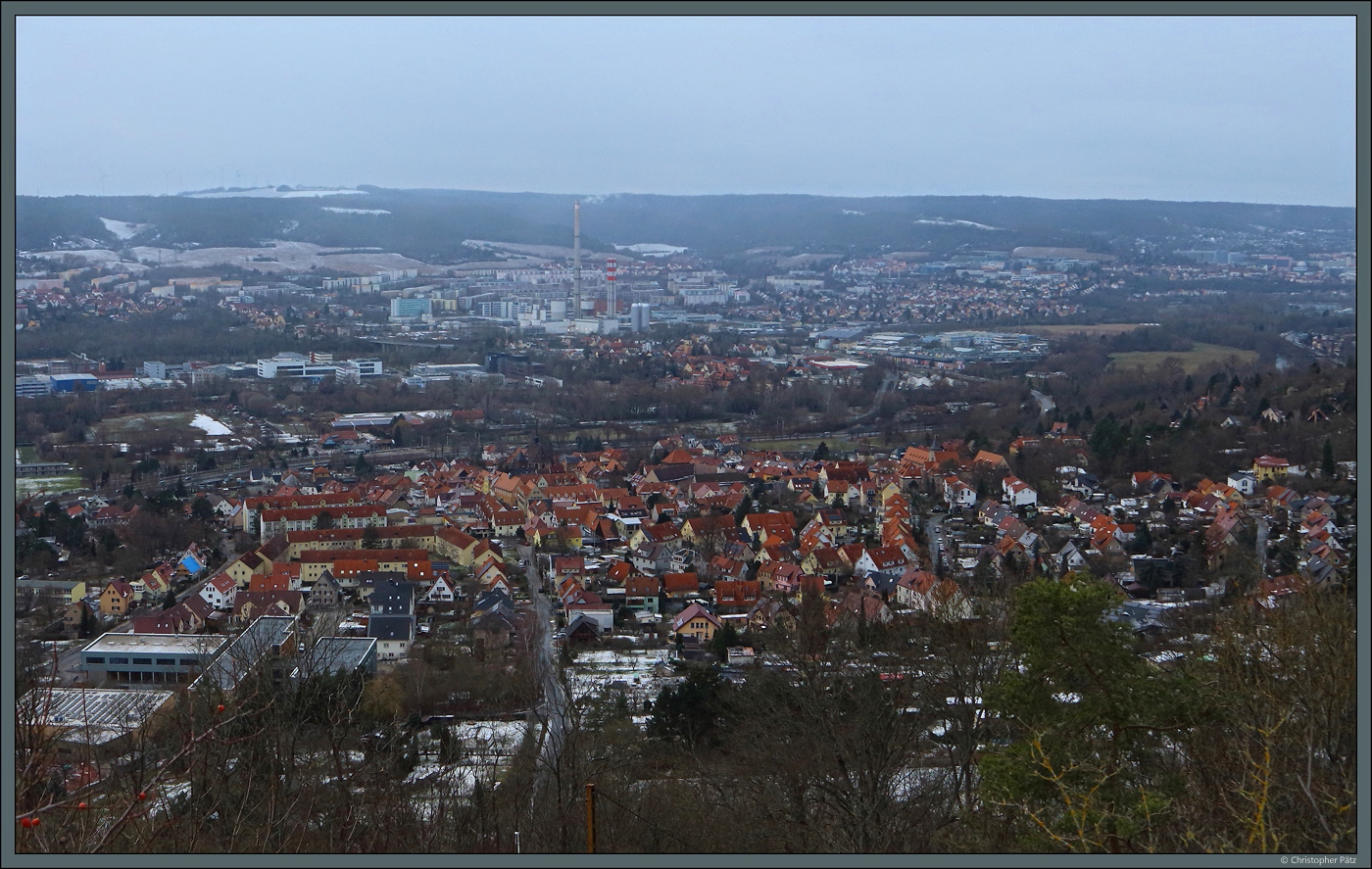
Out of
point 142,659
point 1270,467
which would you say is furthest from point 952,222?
point 142,659

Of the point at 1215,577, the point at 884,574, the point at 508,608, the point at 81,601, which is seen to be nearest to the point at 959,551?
the point at 884,574

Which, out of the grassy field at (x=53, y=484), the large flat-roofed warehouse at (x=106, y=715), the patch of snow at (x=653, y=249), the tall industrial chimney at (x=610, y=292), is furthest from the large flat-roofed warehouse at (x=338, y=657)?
the patch of snow at (x=653, y=249)

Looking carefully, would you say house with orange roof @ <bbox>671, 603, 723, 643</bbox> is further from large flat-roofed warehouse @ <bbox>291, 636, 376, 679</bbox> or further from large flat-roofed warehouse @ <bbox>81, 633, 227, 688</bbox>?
large flat-roofed warehouse @ <bbox>81, 633, 227, 688</bbox>

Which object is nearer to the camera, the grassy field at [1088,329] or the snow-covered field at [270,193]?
the grassy field at [1088,329]

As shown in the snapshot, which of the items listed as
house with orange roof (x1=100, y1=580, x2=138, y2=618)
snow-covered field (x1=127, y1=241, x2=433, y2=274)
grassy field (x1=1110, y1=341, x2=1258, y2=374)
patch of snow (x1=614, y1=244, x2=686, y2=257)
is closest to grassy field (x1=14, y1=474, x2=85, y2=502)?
house with orange roof (x1=100, y1=580, x2=138, y2=618)

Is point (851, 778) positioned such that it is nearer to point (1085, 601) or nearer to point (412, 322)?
point (1085, 601)

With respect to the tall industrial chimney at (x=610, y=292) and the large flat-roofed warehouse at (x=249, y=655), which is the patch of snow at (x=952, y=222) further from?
the large flat-roofed warehouse at (x=249, y=655)
